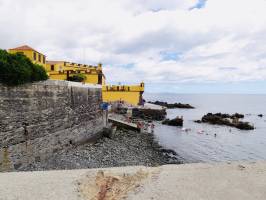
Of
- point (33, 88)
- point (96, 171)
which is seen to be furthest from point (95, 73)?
point (96, 171)

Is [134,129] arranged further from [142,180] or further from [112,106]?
[142,180]

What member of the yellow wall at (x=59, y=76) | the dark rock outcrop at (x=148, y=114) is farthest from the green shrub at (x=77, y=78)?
the dark rock outcrop at (x=148, y=114)

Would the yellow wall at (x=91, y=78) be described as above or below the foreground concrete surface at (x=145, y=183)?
above

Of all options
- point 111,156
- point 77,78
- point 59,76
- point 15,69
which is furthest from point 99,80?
point 15,69

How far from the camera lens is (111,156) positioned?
16.3 metres

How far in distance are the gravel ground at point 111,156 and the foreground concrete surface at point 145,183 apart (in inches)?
289

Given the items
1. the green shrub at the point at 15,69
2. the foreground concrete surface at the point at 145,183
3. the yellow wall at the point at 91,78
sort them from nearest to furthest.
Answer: the foreground concrete surface at the point at 145,183
the green shrub at the point at 15,69
the yellow wall at the point at 91,78

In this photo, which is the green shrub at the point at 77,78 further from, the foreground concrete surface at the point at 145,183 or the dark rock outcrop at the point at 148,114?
the foreground concrete surface at the point at 145,183

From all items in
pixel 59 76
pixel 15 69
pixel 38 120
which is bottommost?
pixel 38 120

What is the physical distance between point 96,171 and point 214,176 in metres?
2.34

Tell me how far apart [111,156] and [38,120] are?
533 cm

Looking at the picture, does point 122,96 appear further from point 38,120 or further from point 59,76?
point 38,120

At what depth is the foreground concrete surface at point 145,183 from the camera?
4.46 meters

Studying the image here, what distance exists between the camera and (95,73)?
2867cm
